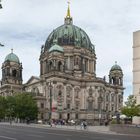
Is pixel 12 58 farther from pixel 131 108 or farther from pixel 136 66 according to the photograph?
pixel 131 108

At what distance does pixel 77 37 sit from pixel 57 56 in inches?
574

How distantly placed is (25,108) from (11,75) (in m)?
29.1

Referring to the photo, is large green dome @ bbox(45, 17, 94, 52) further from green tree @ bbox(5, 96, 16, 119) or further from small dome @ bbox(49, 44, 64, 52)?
green tree @ bbox(5, 96, 16, 119)

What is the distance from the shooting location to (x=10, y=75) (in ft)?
407

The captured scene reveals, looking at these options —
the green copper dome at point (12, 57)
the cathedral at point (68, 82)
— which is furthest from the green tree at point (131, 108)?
the green copper dome at point (12, 57)

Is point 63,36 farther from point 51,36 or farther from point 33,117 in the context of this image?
point 33,117

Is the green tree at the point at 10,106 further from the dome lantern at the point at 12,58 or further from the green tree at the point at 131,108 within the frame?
the green tree at the point at 131,108

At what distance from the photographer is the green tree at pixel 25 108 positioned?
97062mm

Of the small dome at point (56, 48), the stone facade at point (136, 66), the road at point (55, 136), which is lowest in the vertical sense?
the road at point (55, 136)

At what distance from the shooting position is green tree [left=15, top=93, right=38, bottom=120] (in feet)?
318

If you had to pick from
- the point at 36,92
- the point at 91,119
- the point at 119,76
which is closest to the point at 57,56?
the point at 36,92

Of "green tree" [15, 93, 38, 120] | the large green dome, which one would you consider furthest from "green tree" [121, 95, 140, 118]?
the large green dome

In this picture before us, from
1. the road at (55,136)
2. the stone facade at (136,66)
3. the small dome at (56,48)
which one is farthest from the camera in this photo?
the small dome at (56,48)

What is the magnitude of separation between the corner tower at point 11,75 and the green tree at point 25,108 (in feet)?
84.2
